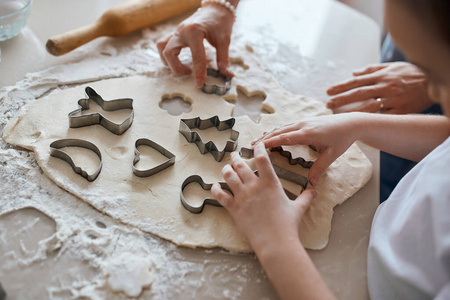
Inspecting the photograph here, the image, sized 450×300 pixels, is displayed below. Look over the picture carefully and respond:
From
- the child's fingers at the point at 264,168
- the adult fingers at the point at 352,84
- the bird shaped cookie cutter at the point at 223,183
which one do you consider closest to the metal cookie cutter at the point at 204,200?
the bird shaped cookie cutter at the point at 223,183

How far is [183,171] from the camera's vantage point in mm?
1003

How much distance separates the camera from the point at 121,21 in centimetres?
135

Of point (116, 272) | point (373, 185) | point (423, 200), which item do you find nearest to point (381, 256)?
point (423, 200)

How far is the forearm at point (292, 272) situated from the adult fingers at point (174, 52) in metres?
0.69

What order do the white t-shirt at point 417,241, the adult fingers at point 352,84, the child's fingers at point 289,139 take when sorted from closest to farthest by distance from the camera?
1. the white t-shirt at point 417,241
2. the child's fingers at point 289,139
3. the adult fingers at point 352,84

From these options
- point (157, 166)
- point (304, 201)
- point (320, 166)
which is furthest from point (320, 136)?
point (157, 166)

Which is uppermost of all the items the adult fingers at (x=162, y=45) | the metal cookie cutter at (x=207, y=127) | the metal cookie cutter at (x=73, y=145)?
the adult fingers at (x=162, y=45)

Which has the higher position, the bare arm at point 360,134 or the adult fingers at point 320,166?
the bare arm at point 360,134

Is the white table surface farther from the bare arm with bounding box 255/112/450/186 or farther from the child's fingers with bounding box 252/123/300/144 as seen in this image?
the child's fingers with bounding box 252/123/300/144

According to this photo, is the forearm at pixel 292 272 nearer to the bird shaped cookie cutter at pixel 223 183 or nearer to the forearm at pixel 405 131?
the bird shaped cookie cutter at pixel 223 183

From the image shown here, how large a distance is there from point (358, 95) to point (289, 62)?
0.99 ft

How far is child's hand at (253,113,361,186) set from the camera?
1.00m

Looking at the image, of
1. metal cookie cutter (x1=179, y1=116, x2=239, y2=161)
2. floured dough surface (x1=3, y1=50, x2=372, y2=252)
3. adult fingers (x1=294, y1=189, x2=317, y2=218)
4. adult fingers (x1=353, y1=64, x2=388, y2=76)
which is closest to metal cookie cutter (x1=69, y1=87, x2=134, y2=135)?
floured dough surface (x1=3, y1=50, x2=372, y2=252)

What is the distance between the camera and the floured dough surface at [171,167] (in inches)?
35.4
